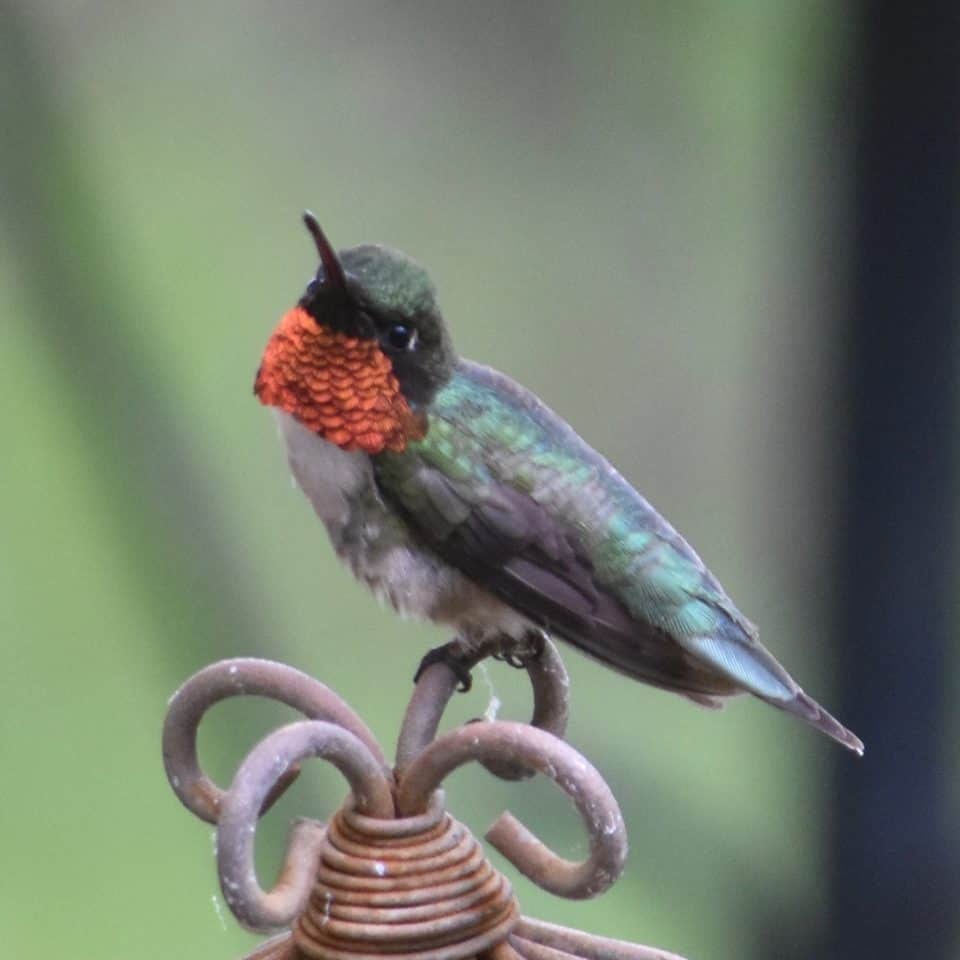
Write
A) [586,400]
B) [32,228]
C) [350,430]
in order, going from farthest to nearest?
[586,400] → [32,228] → [350,430]

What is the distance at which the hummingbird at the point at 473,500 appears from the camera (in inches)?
34.4

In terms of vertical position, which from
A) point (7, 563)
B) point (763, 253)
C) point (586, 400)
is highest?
point (763, 253)

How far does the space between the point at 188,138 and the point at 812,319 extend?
2.74ft

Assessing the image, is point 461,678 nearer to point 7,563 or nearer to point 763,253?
point 7,563

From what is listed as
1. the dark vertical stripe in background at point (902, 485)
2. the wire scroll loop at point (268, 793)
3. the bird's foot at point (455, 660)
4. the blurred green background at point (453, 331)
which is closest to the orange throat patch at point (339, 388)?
the bird's foot at point (455, 660)

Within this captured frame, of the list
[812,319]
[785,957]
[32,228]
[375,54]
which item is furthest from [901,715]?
[32,228]

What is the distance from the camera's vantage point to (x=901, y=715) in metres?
1.71

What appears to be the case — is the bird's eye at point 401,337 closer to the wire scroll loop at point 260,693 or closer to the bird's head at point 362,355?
the bird's head at point 362,355

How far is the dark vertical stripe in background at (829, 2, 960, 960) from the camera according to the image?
1.66 meters

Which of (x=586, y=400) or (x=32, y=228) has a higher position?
(x=32, y=228)

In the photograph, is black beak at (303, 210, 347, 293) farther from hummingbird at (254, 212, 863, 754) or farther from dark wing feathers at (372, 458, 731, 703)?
dark wing feathers at (372, 458, 731, 703)

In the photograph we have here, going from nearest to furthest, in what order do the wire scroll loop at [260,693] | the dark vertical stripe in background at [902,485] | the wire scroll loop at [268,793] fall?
1. the wire scroll loop at [268,793]
2. the wire scroll loop at [260,693]
3. the dark vertical stripe in background at [902,485]

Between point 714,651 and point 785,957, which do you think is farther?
point 785,957

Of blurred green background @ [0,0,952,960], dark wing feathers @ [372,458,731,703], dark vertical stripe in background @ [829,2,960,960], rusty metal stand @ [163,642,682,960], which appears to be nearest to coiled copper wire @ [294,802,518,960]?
rusty metal stand @ [163,642,682,960]
